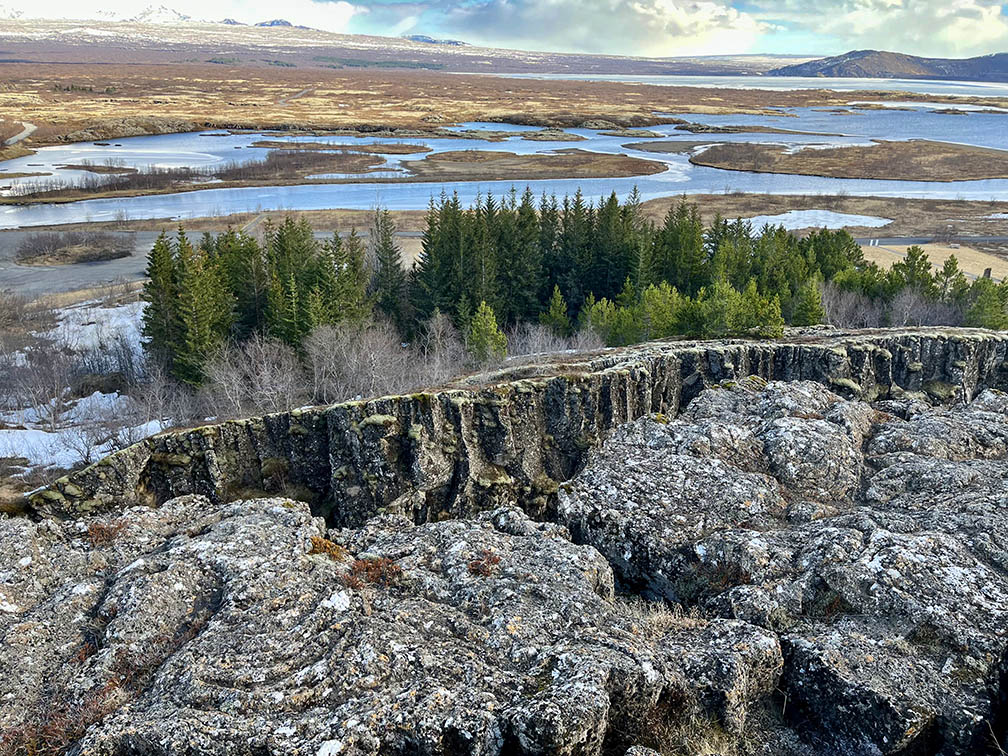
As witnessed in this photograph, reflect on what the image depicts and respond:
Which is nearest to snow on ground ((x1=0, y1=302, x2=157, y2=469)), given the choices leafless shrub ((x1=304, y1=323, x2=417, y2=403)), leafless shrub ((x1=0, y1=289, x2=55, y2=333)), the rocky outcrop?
leafless shrub ((x1=0, y1=289, x2=55, y2=333))

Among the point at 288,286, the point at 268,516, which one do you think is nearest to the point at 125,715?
the point at 268,516

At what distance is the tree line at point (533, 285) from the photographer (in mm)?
40188

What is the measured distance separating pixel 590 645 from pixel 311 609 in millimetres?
4945

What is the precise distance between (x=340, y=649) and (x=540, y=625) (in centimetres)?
348

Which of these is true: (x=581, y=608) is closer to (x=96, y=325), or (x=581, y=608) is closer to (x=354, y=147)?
(x=96, y=325)

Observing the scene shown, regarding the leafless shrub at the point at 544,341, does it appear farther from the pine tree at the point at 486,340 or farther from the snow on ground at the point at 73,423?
the snow on ground at the point at 73,423


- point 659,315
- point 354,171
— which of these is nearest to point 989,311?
point 659,315

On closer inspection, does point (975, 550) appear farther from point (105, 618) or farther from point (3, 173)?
point (3, 173)

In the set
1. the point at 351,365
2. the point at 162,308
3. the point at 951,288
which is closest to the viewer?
the point at 351,365

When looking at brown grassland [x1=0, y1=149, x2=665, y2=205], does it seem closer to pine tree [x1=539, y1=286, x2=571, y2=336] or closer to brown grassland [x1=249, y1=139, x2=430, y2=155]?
brown grassland [x1=249, y1=139, x2=430, y2=155]

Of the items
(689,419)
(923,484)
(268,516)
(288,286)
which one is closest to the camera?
(268,516)

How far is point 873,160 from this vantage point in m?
126

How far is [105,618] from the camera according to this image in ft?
42.5

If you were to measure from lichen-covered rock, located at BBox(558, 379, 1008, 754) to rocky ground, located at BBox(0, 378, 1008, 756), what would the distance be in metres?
0.05
